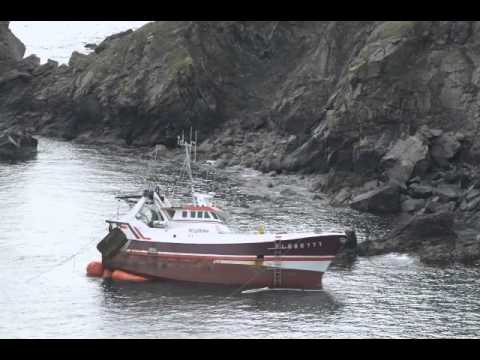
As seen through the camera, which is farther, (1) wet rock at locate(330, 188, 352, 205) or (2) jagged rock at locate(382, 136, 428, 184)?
(1) wet rock at locate(330, 188, 352, 205)

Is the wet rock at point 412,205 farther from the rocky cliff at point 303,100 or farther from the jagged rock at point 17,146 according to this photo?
the jagged rock at point 17,146

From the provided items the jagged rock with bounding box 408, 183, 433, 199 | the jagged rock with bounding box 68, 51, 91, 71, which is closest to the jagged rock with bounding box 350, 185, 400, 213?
the jagged rock with bounding box 408, 183, 433, 199

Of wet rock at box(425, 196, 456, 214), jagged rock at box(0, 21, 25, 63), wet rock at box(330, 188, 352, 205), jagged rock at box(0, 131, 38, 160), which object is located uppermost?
jagged rock at box(0, 21, 25, 63)

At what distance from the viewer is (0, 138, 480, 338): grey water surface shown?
188ft

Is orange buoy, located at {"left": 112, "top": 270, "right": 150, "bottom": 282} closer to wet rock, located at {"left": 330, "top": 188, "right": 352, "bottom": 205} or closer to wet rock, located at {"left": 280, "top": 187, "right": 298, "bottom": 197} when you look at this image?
wet rock, located at {"left": 330, "top": 188, "right": 352, "bottom": 205}

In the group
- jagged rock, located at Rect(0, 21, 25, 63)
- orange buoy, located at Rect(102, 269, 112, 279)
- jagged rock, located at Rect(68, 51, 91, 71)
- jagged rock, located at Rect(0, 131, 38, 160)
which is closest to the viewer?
orange buoy, located at Rect(102, 269, 112, 279)

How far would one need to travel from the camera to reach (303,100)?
408 feet

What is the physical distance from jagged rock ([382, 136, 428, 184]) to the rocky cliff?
0.50 ft

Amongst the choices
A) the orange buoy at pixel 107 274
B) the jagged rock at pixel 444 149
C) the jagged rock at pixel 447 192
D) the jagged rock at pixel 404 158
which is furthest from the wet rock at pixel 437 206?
the orange buoy at pixel 107 274

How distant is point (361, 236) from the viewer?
263 feet

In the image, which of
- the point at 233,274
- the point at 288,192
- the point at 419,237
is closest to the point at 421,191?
the point at 419,237

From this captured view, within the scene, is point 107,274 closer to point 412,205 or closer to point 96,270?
point 96,270

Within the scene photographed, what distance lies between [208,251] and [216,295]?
3.79 m
